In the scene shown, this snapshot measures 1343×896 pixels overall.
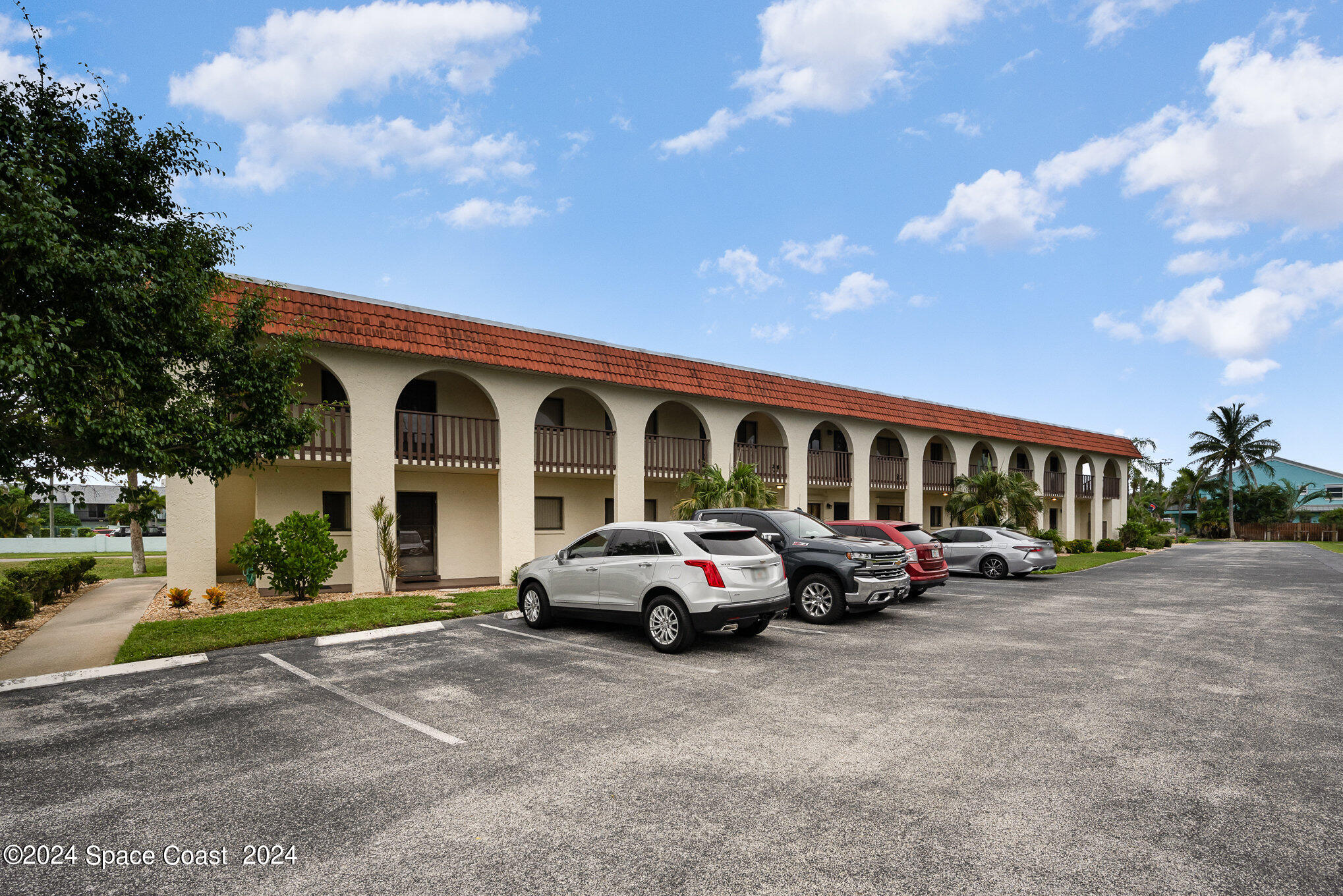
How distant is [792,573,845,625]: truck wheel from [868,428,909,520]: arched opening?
16765 millimetres

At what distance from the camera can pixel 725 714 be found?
20.6 feet

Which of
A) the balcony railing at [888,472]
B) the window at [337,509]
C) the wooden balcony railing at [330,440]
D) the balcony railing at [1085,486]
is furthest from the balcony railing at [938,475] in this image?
the wooden balcony railing at [330,440]

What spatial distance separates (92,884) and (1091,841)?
516cm

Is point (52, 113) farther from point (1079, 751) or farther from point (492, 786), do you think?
point (1079, 751)

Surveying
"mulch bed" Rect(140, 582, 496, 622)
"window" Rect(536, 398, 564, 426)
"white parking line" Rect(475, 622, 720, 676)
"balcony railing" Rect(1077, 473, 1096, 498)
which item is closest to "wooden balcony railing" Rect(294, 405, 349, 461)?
"mulch bed" Rect(140, 582, 496, 622)

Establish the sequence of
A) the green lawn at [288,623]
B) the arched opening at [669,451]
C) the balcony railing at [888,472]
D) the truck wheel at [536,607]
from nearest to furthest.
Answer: the green lawn at [288,623] → the truck wheel at [536,607] → the arched opening at [669,451] → the balcony railing at [888,472]

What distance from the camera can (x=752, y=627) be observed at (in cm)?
988

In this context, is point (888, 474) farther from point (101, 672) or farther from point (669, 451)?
point (101, 672)

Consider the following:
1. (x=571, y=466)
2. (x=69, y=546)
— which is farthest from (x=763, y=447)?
(x=69, y=546)

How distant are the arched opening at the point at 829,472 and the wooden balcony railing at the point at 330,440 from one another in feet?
50.6

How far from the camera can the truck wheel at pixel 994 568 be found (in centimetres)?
2014

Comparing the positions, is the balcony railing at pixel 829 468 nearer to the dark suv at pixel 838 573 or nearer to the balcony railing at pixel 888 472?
the balcony railing at pixel 888 472

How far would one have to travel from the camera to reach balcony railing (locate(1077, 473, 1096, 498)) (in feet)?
129

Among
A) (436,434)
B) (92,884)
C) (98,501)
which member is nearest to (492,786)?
(92,884)
